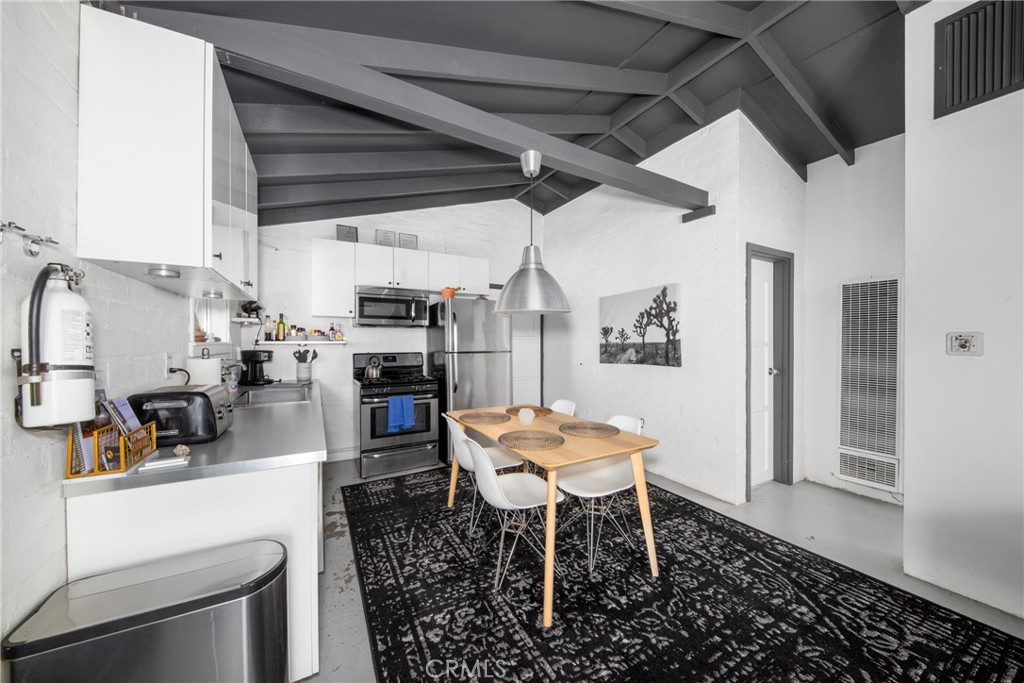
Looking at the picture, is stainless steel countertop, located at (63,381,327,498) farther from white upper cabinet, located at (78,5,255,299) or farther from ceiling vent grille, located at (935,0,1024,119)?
ceiling vent grille, located at (935,0,1024,119)

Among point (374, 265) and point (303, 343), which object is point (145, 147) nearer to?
point (374, 265)

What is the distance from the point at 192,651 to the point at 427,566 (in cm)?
134

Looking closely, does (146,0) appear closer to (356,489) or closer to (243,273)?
(243,273)

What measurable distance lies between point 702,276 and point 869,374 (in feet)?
5.26

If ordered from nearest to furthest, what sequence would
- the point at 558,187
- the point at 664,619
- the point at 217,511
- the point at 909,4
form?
1. the point at 217,511
2. the point at 664,619
3. the point at 909,4
4. the point at 558,187

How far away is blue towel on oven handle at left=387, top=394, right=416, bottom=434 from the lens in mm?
3691

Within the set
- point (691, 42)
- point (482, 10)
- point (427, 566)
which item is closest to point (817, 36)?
point (691, 42)

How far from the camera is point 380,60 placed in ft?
6.88

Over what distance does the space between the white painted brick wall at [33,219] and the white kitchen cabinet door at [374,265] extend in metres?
2.65

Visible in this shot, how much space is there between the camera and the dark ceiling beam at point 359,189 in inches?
144

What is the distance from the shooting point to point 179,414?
4.98 feet

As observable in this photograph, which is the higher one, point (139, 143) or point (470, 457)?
point (139, 143)

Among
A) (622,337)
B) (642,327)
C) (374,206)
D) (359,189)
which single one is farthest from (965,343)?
(374,206)

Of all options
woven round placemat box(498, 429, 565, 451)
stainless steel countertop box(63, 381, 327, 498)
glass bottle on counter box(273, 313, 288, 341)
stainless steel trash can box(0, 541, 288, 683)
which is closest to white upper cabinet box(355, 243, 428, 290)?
glass bottle on counter box(273, 313, 288, 341)
